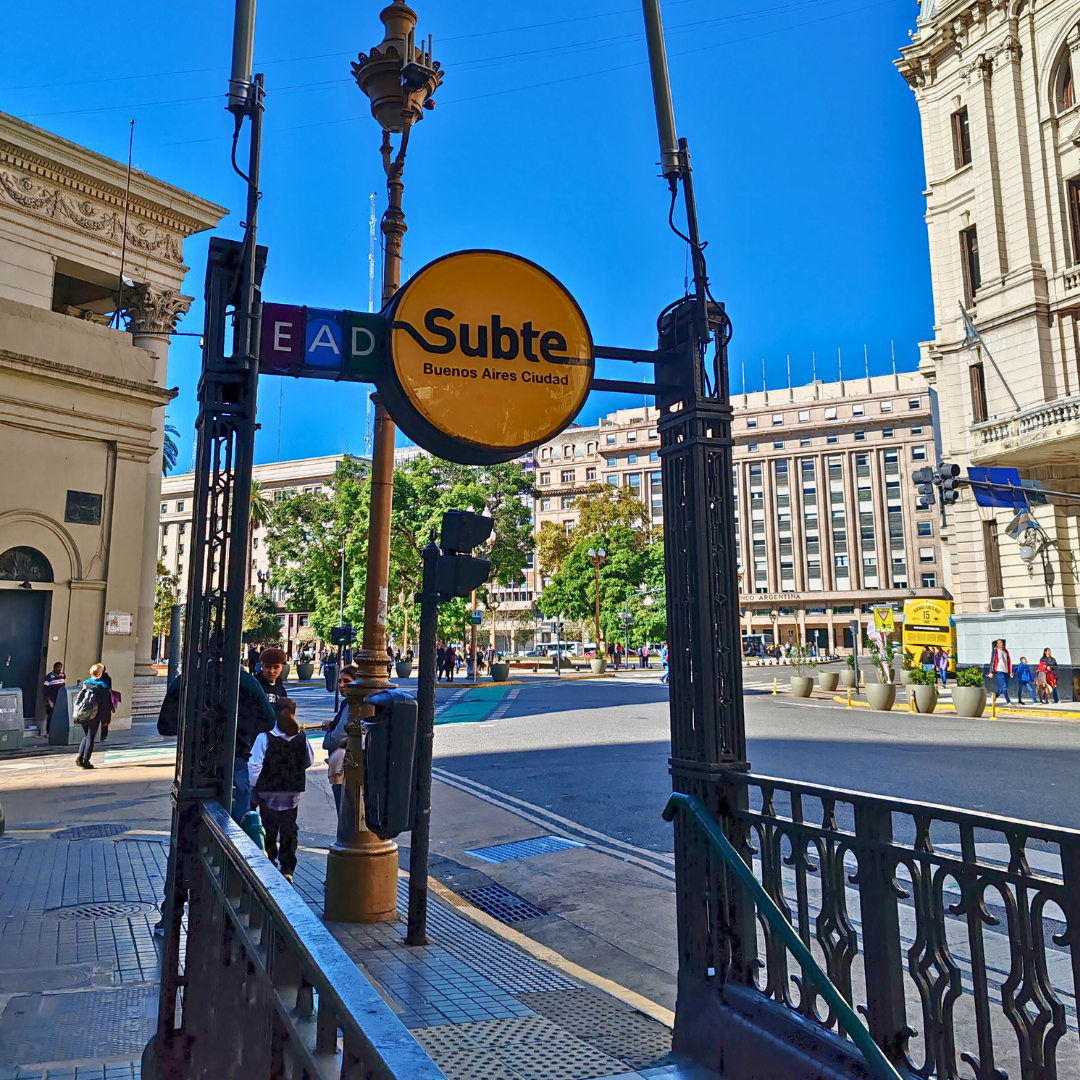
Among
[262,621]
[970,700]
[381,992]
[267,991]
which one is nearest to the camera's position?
[267,991]

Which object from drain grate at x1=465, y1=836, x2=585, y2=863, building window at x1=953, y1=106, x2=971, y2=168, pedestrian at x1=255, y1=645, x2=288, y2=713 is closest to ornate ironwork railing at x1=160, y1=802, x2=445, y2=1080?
pedestrian at x1=255, y1=645, x2=288, y2=713

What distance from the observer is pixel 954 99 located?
33.4 m

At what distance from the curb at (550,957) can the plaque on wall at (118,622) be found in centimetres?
1408

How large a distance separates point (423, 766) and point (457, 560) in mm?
1542

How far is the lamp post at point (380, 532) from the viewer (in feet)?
22.1

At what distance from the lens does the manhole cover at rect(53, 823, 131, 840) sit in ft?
31.0

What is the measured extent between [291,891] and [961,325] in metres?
36.0

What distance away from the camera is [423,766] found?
20.7ft

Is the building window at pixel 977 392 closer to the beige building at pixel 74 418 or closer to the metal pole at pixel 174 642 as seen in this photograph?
the beige building at pixel 74 418

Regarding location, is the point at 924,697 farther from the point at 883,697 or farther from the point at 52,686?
the point at 52,686


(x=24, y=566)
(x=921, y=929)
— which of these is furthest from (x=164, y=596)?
(x=921, y=929)

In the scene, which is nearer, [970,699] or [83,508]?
[83,508]

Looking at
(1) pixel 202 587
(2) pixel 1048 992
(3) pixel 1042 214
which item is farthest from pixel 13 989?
(3) pixel 1042 214

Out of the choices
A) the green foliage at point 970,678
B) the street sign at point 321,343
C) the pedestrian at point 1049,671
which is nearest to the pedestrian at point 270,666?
the street sign at point 321,343
